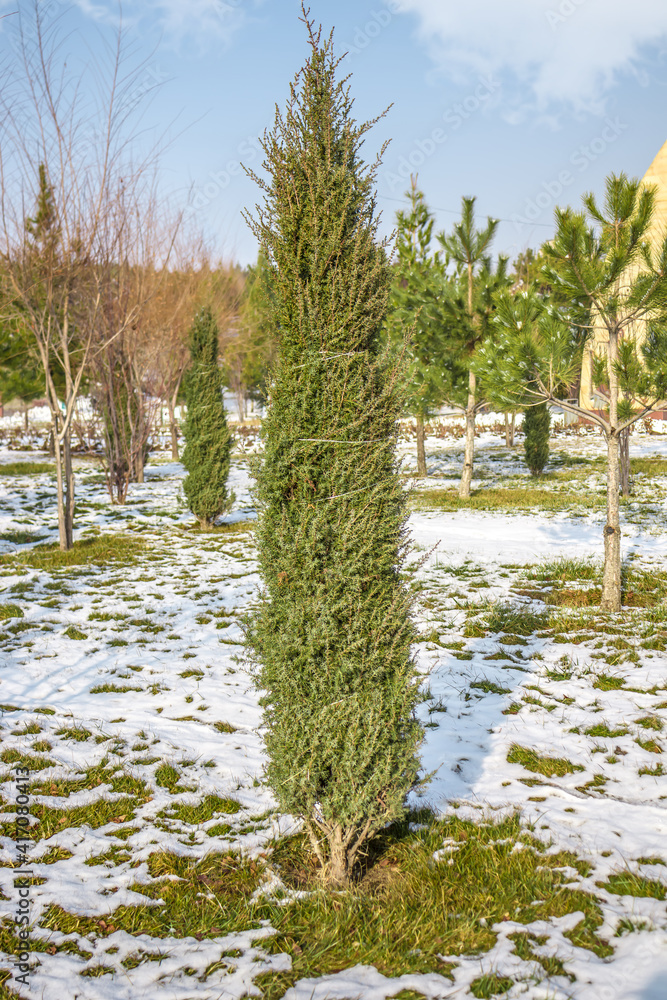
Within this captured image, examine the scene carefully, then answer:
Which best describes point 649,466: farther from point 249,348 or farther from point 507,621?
point 249,348

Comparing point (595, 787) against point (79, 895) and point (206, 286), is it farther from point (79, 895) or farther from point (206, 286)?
point (206, 286)

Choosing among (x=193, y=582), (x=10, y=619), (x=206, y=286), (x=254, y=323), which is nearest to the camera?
(x=10, y=619)

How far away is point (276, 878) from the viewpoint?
2746 mm

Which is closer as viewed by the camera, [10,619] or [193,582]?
[10,619]

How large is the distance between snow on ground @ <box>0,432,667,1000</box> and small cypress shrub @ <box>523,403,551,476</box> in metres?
7.28

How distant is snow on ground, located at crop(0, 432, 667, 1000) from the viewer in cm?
217

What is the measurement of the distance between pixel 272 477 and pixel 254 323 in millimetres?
23888

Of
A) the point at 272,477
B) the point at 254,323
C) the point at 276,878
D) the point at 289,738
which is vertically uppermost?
the point at 254,323

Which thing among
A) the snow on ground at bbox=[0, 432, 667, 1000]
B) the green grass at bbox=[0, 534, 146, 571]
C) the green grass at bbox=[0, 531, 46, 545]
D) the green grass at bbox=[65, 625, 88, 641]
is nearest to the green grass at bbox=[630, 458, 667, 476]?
the snow on ground at bbox=[0, 432, 667, 1000]

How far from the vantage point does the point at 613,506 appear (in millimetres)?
5930

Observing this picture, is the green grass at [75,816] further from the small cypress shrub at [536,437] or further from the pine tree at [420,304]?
the small cypress shrub at [536,437]

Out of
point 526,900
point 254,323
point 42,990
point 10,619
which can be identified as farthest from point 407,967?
point 254,323

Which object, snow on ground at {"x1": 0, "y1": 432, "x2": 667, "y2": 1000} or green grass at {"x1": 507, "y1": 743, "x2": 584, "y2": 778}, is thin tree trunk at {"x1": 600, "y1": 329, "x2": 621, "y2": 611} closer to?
snow on ground at {"x1": 0, "y1": 432, "x2": 667, "y2": 1000}

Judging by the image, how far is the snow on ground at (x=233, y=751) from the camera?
2174 millimetres
